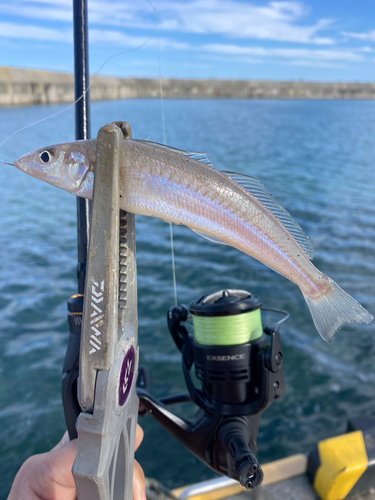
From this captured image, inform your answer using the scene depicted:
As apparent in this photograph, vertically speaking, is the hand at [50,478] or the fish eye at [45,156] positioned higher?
the fish eye at [45,156]

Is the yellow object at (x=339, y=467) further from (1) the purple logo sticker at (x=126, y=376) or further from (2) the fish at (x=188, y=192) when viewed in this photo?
(1) the purple logo sticker at (x=126, y=376)

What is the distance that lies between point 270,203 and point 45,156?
84 centimetres

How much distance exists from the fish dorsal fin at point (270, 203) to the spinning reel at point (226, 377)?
0.62m

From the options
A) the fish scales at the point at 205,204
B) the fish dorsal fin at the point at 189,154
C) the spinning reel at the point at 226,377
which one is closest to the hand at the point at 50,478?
the spinning reel at the point at 226,377

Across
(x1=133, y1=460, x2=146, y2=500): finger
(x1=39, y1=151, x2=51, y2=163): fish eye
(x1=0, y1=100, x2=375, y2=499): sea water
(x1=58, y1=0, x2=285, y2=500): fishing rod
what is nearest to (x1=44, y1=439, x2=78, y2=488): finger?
(x1=58, y1=0, x2=285, y2=500): fishing rod

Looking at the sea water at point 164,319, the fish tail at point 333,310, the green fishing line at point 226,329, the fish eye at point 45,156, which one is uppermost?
the fish eye at point 45,156

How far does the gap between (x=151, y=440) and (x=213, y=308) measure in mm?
2865

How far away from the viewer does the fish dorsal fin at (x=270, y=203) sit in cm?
152

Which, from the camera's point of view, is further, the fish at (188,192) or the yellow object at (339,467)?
the yellow object at (339,467)

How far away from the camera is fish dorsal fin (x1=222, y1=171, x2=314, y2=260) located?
4.98ft

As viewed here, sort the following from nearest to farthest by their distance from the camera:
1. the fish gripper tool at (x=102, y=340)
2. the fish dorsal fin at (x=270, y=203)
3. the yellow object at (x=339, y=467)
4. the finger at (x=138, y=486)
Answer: the fish gripper tool at (x=102, y=340) → the fish dorsal fin at (x=270, y=203) → the finger at (x=138, y=486) → the yellow object at (x=339, y=467)

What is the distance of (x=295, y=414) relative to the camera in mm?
4754

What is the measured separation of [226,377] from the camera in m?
2.21

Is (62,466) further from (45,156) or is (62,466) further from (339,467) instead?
(339,467)
